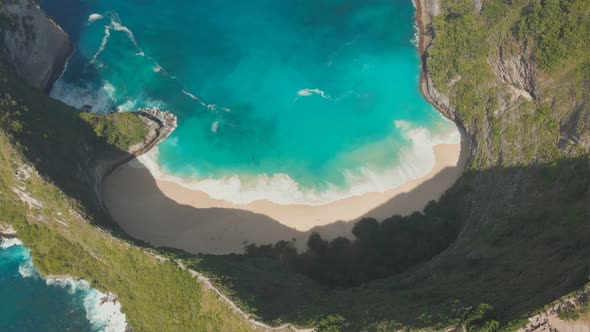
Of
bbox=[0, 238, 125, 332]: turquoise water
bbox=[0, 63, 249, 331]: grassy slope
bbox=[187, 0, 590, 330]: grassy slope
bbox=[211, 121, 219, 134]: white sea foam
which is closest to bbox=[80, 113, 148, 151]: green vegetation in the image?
bbox=[0, 63, 249, 331]: grassy slope

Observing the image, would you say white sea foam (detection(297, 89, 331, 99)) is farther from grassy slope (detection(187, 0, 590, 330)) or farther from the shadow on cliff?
the shadow on cliff

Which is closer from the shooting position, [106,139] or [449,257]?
[449,257]

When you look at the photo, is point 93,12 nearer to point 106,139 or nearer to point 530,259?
point 106,139

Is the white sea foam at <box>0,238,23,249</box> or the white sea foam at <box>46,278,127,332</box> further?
the white sea foam at <box>0,238,23,249</box>

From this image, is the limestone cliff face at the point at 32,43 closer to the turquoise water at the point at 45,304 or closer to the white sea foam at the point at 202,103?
the white sea foam at the point at 202,103

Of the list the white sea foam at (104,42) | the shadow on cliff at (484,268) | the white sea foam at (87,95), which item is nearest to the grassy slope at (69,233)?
the shadow on cliff at (484,268)

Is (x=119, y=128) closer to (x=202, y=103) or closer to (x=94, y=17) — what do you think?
(x=202, y=103)

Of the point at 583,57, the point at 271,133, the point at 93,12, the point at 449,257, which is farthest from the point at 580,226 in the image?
the point at 93,12
